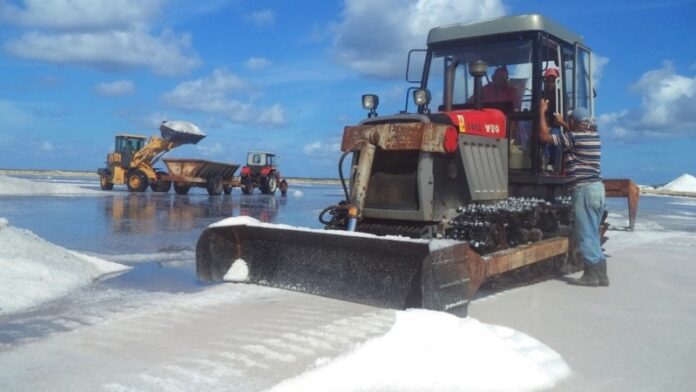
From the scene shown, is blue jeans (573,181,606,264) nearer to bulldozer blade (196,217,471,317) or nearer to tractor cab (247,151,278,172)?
bulldozer blade (196,217,471,317)

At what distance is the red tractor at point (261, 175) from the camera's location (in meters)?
30.0

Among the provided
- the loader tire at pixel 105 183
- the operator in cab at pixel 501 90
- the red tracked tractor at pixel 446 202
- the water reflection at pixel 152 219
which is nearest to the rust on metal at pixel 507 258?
the red tracked tractor at pixel 446 202

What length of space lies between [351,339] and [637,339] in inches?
80.0

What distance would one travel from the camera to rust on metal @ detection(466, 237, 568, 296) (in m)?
4.60

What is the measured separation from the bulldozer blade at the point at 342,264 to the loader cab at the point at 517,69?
218cm

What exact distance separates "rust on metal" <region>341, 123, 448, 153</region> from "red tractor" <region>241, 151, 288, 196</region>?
78.8 ft

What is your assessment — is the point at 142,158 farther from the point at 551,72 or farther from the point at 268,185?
the point at 551,72

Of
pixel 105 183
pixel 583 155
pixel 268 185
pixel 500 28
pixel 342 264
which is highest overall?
pixel 500 28

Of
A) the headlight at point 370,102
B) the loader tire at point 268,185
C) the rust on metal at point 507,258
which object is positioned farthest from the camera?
the loader tire at point 268,185

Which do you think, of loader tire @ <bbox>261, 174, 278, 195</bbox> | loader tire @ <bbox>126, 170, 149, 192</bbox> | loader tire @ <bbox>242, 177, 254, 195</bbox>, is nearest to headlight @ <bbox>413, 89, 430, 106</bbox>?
loader tire @ <bbox>126, 170, 149, 192</bbox>

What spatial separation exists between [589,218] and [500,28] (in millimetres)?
2320

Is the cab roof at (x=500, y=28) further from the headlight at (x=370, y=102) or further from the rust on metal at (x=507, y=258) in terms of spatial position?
the rust on metal at (x=507, y=258)

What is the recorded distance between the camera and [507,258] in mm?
5262

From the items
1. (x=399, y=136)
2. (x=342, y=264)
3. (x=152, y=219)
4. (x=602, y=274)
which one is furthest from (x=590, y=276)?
(x=152, y=219)
